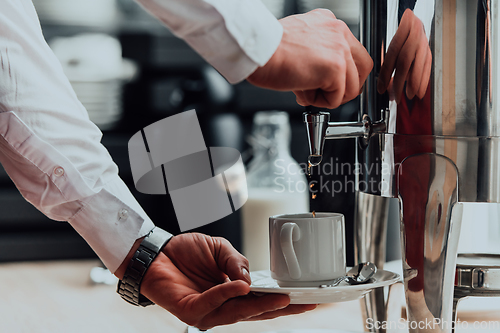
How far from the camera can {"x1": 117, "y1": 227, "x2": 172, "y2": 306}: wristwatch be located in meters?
0.50

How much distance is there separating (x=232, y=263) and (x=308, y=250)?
0.30ft

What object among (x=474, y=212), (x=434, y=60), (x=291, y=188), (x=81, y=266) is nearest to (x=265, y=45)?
(x=434, y=60)

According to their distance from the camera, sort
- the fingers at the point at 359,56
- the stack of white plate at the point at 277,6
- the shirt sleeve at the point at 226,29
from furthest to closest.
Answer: the stack of white plate at the point at 277,6
the fingers at the point at 359,56
the shirt sleeve at the point at 226,29

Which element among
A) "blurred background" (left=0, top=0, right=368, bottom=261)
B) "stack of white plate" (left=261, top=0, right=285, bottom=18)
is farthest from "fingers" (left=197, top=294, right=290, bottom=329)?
"stack of white plate" (left=261, top=0, right=285, bottom=18)

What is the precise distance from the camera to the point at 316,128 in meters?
0.44

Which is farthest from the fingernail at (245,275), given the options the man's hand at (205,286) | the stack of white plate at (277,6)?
the stack of white plate at (277,6)

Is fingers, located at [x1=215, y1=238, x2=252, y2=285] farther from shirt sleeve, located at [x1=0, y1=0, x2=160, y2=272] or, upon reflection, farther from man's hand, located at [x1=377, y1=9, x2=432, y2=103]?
man's hand, located at [x1=377, y1=9, x2=432, y2=103]

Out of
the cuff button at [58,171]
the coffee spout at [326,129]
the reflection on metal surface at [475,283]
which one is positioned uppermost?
the coffee spout at [326,129]

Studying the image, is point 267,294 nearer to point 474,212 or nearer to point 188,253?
point 188,253

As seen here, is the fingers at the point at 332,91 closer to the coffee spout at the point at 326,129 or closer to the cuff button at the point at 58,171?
the coffee spout at the point at 326,129

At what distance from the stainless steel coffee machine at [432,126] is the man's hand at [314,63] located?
6 centimetres

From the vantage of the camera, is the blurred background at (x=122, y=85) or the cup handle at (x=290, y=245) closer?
the cup handle at (x=290, y=245)

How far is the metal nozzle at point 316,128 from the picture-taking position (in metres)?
0.44

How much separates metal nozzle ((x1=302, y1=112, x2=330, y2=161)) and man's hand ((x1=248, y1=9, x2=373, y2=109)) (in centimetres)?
4
